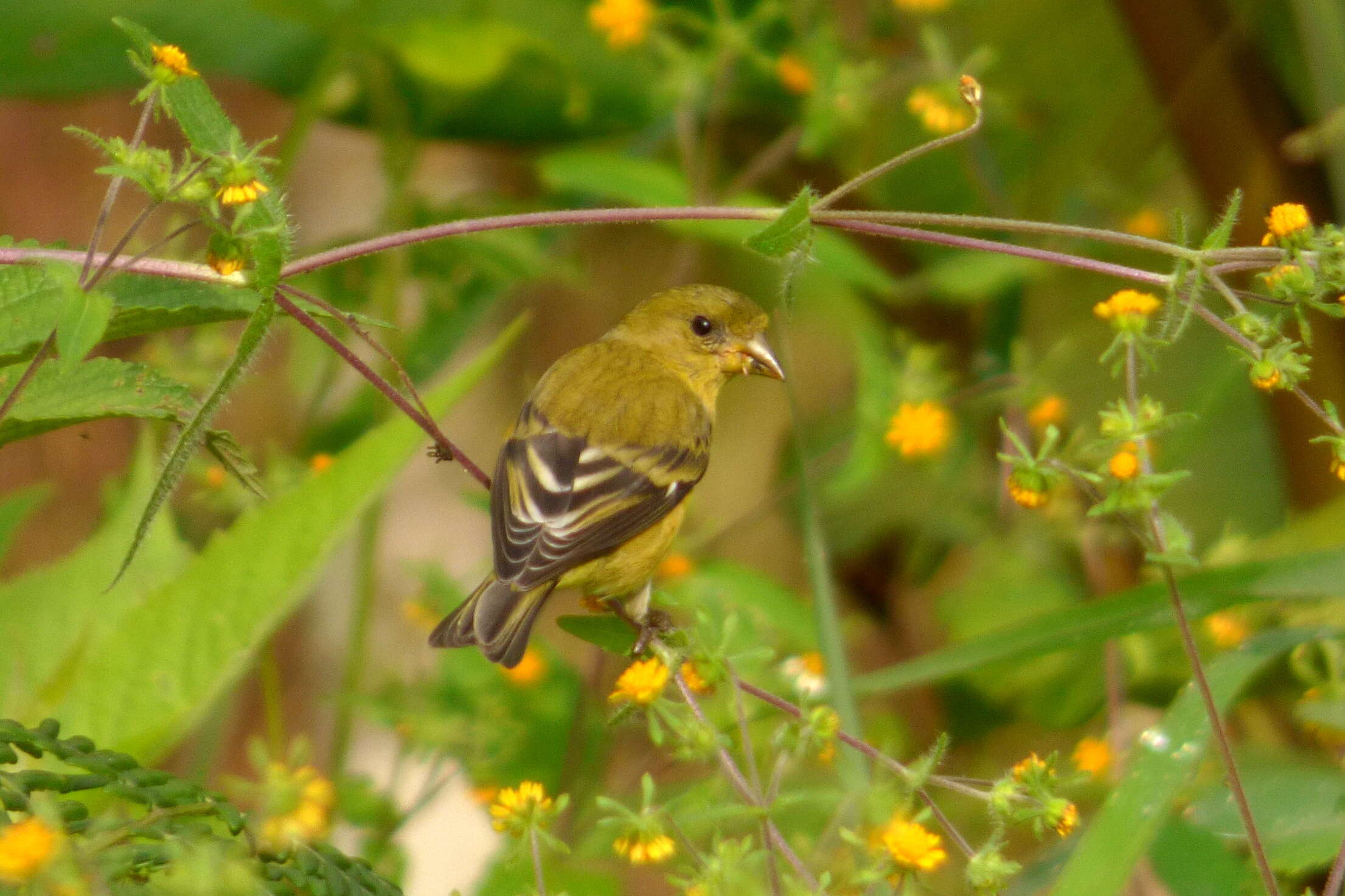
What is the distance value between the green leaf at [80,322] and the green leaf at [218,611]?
0.66m

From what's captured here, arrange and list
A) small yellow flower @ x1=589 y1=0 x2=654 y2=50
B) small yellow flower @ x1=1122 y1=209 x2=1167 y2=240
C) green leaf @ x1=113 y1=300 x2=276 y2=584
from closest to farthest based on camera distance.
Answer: green leaf @ x1=113 y1=300 x2=276 y2=584, small yellow flower @ x1=589 y1=0 x2=654 y2=50, small yellow flower @ x1=1122 y1=209 x2=1167 y2=240

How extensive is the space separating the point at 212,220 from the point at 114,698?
0.87 metres

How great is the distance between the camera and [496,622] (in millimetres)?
2139

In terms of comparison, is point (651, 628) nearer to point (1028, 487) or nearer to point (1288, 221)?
point (1028, 487)

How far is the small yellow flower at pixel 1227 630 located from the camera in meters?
2.60

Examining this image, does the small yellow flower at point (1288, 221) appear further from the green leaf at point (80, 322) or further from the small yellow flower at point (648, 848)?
the green leaf at point (80, 322)

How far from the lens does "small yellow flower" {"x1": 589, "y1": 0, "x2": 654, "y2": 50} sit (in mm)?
3055

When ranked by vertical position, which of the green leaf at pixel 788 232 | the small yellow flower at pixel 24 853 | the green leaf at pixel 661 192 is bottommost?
the small yellow flower at pixel 24 853

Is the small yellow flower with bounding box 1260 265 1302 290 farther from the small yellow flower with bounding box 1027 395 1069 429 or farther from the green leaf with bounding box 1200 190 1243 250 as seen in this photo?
the small yellow flower with bounding box 1027 395 1069 429

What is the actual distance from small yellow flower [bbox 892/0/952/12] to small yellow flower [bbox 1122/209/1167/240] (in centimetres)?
72

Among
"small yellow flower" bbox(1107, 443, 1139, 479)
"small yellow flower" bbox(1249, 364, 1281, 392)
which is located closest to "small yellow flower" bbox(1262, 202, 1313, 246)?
"small yellow flower" bbox(1249, 364, 1281, 392)

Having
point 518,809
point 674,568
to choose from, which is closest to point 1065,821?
point 518,809

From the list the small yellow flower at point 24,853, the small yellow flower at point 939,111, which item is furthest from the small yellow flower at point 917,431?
the small yellow flower at point 24,853

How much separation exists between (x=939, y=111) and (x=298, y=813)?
5.59ft
